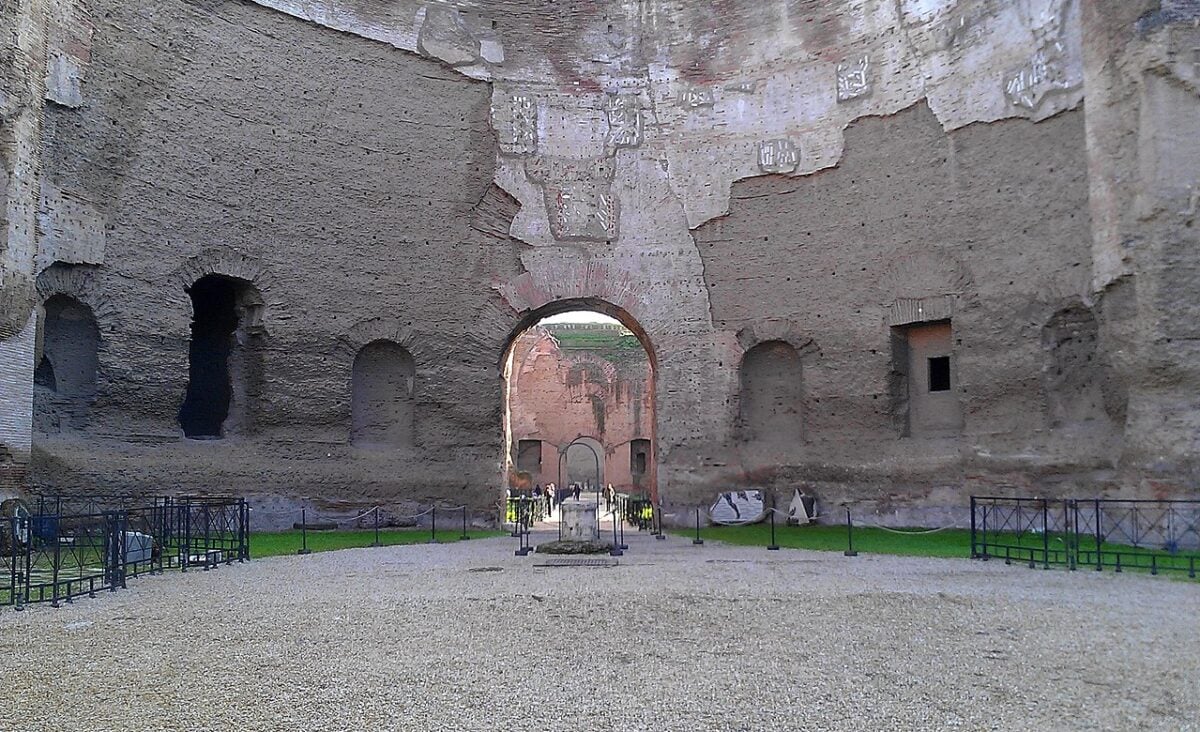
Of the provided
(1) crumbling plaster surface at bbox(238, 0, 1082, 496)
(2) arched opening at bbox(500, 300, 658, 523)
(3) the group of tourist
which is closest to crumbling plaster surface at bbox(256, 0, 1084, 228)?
(1) crumbling plaster surface at bbox(238, 0, 1082, 496)

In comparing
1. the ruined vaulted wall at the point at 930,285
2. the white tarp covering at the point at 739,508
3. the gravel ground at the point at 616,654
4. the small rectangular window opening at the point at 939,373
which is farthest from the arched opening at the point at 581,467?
the gravel ground at the point at 616,654

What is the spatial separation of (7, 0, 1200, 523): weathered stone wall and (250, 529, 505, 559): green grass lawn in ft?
2.60

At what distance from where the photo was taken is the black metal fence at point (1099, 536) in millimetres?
9656

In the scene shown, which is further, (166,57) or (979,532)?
(166,57)

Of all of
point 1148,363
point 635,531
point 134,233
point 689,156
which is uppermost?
point 689,156

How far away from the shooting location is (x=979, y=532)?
1369cm

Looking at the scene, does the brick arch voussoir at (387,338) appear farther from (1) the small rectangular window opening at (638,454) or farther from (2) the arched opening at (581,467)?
(2) the arched opening at (581,467)

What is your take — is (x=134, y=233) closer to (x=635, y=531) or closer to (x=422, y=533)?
(x=422, y=533)

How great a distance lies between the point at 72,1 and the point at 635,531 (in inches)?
473

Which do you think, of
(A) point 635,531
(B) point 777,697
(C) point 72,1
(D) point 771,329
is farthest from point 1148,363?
(C) point 72,1

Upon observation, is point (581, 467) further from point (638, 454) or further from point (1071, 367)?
point (1071, 367)

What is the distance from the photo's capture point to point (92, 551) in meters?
10.5

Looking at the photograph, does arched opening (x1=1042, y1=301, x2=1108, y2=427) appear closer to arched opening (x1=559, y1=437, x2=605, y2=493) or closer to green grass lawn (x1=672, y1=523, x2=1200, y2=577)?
green grass lawn (x1=672, y1=523, x2=1200, y2=577)

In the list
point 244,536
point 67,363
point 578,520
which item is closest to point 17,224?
point 67,363
